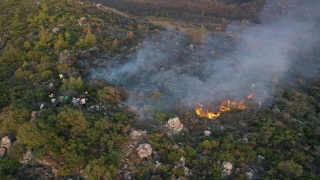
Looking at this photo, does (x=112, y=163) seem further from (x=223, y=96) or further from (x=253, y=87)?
(x=253, y=87)

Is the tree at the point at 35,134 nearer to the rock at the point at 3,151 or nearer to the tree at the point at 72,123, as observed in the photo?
the tree at the point at 72,123

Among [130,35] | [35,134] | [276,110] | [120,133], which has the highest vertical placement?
[35,134]

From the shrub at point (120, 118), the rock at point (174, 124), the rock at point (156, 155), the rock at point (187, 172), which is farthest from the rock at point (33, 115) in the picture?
the rock at point (187, 172)

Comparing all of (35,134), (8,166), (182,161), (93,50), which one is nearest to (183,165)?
(182,161)

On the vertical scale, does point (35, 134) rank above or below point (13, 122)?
above

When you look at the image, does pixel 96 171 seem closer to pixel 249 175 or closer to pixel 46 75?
pixel 249 175

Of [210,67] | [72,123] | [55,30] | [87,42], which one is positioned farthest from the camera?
[55,30]

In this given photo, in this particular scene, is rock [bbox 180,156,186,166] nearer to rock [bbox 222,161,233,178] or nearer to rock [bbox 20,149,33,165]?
rock [bbox 222,161,233,178]

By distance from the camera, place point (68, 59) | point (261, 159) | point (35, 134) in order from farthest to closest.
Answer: point (68, 59), point (261, 159), point (35, 134)

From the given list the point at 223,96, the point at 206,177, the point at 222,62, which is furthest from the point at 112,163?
the point at 222,62
